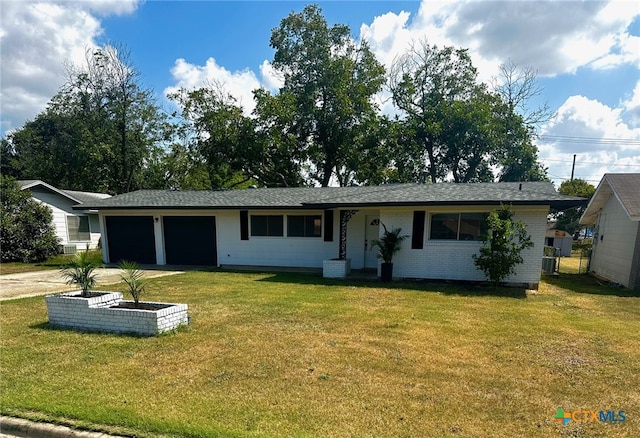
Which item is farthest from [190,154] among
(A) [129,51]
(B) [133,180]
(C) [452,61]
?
(C) [452,61]

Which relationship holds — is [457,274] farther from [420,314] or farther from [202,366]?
[202,366]

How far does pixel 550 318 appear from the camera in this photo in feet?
21.2

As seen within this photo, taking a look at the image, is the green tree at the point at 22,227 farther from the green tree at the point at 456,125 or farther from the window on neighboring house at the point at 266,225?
the green tree at the point at 456,125

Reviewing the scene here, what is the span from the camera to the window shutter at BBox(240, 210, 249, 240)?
12.9 m

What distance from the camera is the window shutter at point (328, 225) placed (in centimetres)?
1211

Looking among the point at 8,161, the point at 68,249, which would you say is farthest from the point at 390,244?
the point at 8,161

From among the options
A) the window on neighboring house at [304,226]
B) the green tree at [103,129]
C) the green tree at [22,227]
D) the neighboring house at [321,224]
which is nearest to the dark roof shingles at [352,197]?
the neighboring house at [321,224]

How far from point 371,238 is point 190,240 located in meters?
7.29

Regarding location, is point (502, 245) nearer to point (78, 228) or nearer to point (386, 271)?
point (386, 271)

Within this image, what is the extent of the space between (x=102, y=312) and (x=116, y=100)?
2464 cm

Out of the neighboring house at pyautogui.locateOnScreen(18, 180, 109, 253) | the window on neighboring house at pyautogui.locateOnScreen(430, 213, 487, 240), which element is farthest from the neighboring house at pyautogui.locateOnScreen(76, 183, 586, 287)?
the neighboring house at pyautogui.locateOnScreen(18, 180, 109, 253)

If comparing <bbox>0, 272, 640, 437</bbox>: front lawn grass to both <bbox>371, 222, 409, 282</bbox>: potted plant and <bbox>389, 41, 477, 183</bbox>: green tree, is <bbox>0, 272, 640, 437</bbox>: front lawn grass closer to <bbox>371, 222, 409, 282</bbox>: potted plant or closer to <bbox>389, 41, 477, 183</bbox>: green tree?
<bbox>371, 222, 409, 282</bbox>: potted plant

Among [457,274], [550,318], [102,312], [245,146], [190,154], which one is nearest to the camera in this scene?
[102,312]

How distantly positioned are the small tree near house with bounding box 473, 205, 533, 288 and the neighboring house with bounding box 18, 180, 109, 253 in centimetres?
1696
